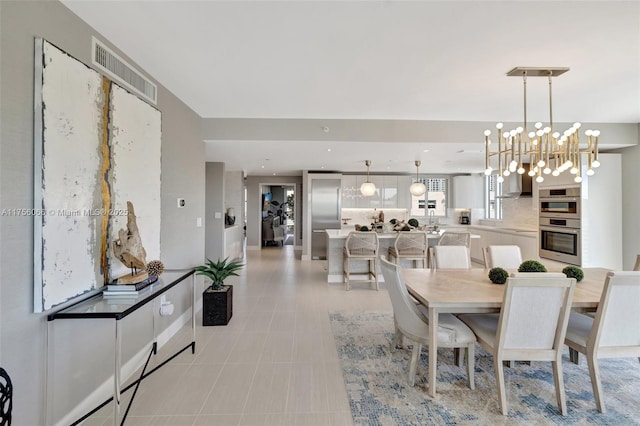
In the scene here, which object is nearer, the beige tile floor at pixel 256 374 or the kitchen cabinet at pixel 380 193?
the beige tile floor at pixel 256 374

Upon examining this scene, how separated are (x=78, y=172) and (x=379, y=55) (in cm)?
234

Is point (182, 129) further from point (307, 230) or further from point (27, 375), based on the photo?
Answer: point (307, 230)

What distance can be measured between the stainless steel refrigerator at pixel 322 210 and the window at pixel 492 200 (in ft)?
13.6

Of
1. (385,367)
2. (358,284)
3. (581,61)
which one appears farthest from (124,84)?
(358,284)

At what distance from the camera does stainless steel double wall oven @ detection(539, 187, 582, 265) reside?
15.0ft

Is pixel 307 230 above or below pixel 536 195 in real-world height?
below

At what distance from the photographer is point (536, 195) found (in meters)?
5.48

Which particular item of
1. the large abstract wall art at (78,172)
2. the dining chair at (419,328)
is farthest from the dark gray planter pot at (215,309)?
the dining chair at (419,328)

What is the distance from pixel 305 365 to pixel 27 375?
6.18 feet

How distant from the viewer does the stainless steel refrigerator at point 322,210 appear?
8312mm

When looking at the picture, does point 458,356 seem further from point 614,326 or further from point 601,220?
point 601,220

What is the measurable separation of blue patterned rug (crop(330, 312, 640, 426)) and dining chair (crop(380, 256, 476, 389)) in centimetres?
17

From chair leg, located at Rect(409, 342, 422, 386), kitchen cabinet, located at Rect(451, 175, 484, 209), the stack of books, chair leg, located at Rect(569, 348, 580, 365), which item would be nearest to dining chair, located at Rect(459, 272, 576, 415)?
chair leg, located at Rect(409, 342, 422, 386)

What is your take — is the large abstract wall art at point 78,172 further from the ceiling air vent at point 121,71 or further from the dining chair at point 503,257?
the dining chair at point 503,257
